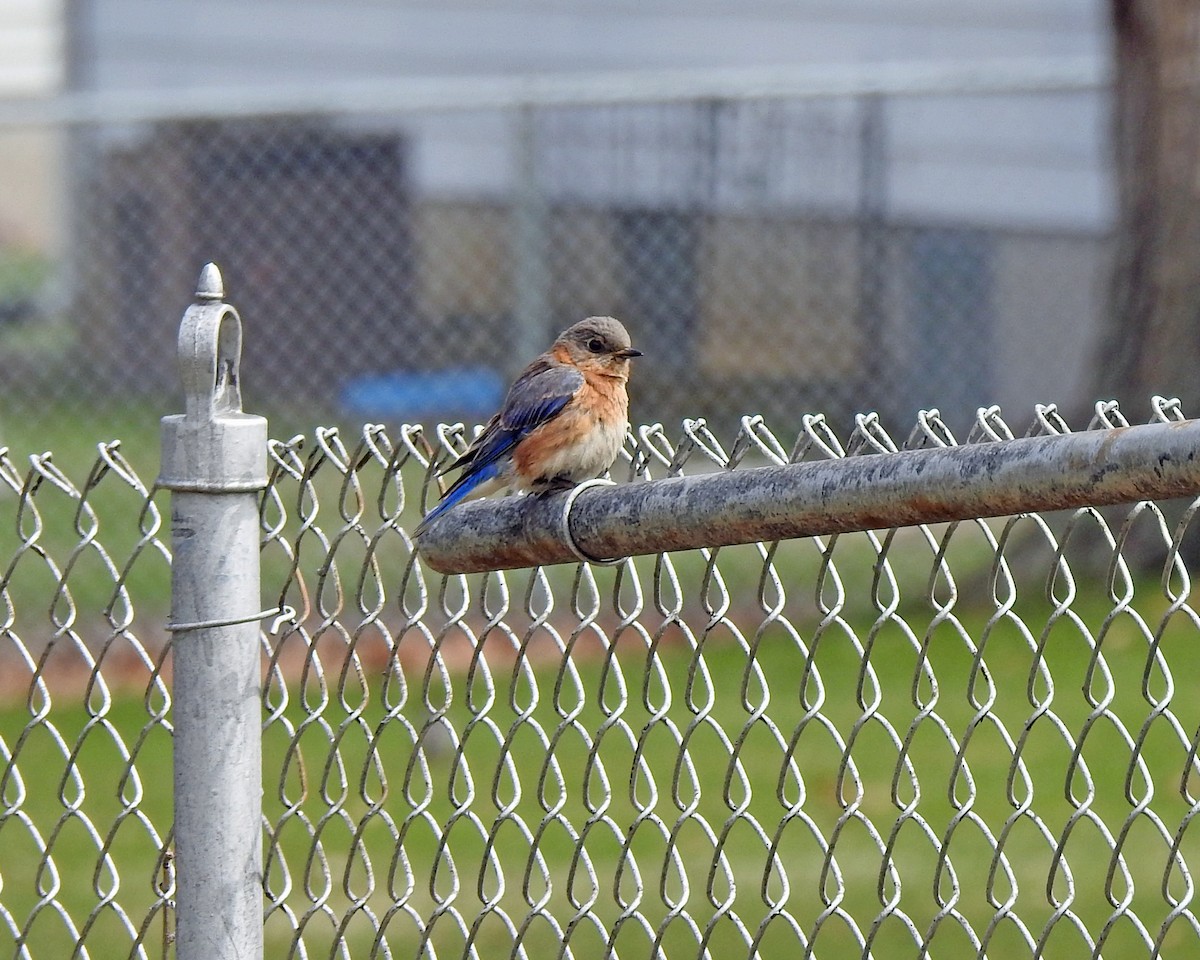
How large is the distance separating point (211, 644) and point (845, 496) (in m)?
1.06

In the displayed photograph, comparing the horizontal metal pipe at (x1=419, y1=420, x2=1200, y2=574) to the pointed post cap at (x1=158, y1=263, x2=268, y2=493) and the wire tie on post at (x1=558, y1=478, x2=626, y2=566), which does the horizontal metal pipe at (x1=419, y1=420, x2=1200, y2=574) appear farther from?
the pointed post cap at (x1=158, y1=263, x2=268, y2=493)

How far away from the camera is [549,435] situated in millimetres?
3645

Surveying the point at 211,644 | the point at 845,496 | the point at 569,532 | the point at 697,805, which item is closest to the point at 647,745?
the point at 697,805

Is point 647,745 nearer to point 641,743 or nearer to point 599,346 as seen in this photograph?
point 599,346

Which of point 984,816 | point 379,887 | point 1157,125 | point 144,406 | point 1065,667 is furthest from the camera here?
point 144,406

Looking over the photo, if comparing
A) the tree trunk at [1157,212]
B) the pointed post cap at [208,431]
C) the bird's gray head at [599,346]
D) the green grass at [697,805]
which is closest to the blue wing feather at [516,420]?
the bird's gray head at [599,346]

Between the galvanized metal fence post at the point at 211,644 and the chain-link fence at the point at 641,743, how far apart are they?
2 centimetres

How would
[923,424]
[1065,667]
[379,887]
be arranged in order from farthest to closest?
1. [1065,667]
2. [379,887]
3. [923,424]

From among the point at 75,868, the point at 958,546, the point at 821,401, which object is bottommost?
the point at 958,546

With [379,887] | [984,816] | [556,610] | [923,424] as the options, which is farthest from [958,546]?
[923,424]

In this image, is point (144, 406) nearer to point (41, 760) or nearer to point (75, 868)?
point (41, 760)

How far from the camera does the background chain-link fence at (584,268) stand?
781 centimetres

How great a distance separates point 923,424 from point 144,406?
21.7 ft

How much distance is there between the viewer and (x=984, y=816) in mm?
5480
